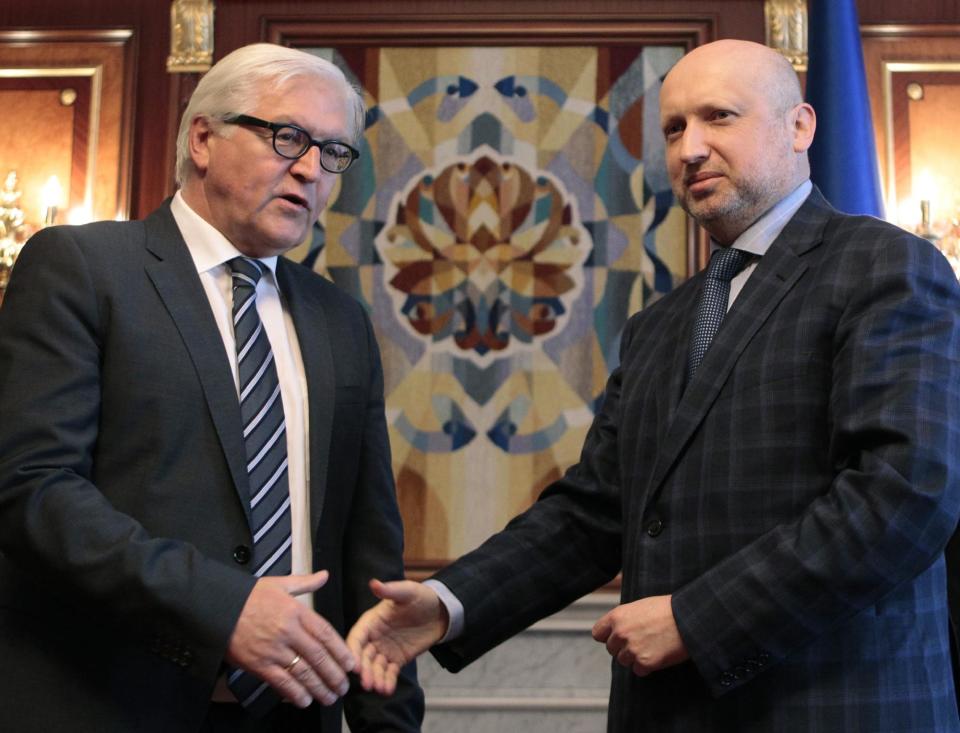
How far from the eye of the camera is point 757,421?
1.74m

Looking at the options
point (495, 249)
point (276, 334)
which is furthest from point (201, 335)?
point (495, 249)

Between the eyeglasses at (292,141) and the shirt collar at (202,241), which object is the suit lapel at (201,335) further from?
the eyeglasses at (292,141)

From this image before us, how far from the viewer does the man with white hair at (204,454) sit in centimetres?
166

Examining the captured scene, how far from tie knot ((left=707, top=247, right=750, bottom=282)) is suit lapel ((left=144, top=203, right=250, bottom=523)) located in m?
0.83

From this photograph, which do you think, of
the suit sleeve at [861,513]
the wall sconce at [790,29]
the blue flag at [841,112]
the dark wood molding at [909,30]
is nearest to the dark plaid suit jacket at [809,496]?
the suit sleeve at [861,513]

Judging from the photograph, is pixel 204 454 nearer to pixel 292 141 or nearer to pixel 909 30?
pixel 292 141

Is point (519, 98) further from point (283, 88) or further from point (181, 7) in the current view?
point (283, 88)

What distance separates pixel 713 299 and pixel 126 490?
3.26 ft

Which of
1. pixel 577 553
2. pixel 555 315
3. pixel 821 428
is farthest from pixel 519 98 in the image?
pixel 821 428

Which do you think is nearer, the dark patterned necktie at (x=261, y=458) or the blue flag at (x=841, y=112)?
the dark patterned necktie at (x=261, y=458)

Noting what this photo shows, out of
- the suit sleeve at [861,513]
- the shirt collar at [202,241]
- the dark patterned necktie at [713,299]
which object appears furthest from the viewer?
the shirt collar at [202,241]

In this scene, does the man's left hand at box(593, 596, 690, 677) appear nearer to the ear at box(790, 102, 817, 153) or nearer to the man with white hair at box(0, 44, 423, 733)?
the man with white hair at box(0, 44, 423, 733)

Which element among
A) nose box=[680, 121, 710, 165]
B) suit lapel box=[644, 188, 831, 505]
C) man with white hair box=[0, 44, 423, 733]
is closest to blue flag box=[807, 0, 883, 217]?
nose box=[680, 121, 710, 165]

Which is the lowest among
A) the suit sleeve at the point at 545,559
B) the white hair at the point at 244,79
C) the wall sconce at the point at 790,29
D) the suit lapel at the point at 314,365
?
the suit sleeve at the point at 545,559
